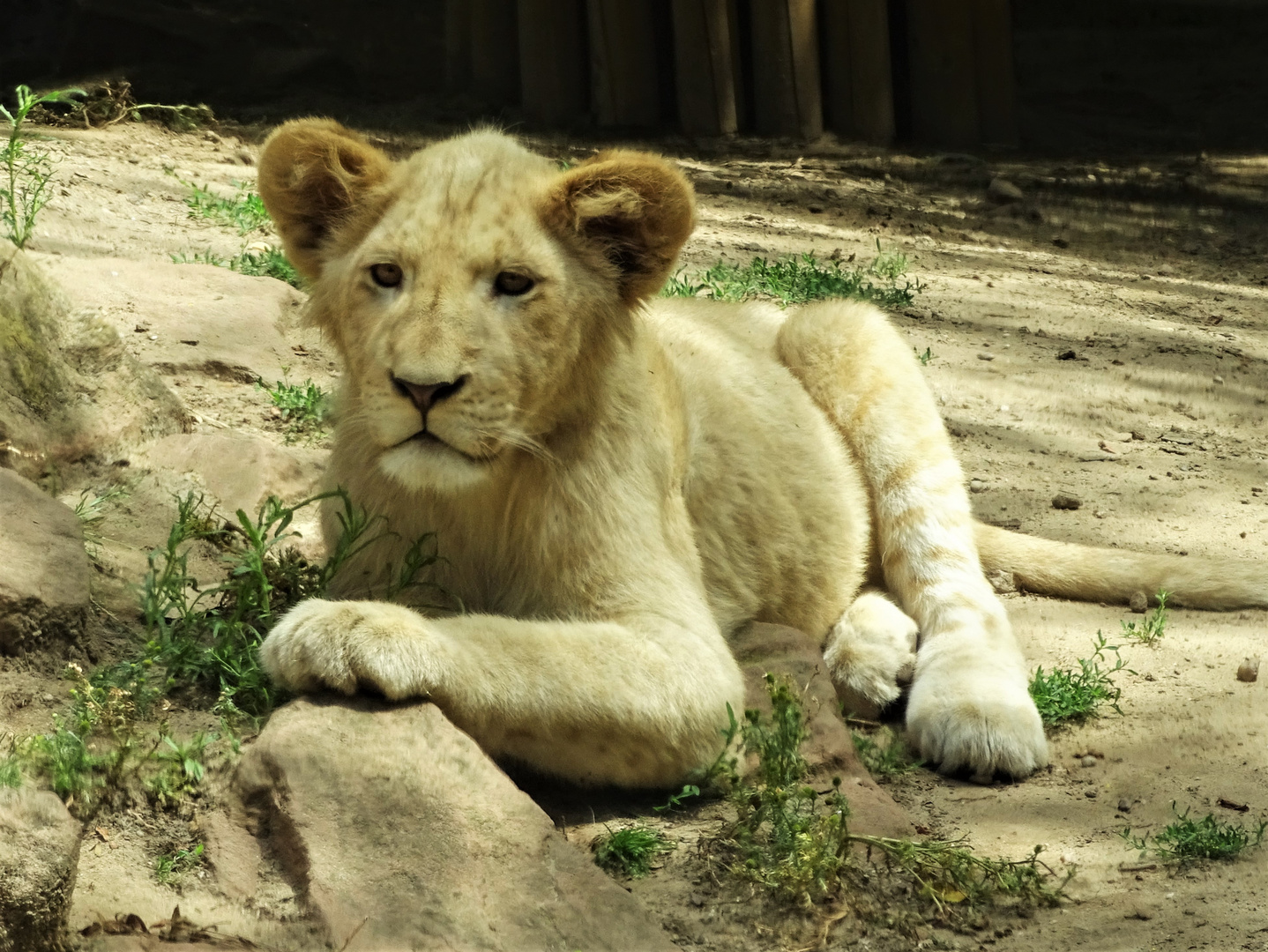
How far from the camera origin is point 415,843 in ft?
9.37

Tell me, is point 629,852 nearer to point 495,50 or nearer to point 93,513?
point 93,513

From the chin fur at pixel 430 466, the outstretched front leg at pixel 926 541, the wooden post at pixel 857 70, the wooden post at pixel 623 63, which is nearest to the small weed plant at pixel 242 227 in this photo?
the outstretched front leg at pixel 926 541

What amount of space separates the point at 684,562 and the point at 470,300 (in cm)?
101

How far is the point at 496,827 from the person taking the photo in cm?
293

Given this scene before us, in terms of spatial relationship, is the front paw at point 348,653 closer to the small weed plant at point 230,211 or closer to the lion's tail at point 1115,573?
the lion's tail at point 1115,573

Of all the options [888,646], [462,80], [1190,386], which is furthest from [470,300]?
[462,80]

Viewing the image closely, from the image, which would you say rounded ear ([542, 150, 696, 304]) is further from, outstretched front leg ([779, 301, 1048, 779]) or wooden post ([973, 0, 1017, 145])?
wooden post ([973, 0, 1017, 145])

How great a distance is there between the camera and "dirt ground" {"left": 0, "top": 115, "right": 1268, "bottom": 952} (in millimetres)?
3357

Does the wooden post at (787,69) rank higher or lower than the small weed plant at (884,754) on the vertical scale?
higher

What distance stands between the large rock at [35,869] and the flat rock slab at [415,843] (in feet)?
1.42

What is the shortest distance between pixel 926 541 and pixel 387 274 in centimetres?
230

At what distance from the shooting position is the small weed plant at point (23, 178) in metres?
5.48

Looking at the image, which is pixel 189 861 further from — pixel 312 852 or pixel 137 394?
pixel 137 394

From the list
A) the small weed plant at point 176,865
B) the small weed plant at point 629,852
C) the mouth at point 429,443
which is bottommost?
the small weed plant at point 629,852
